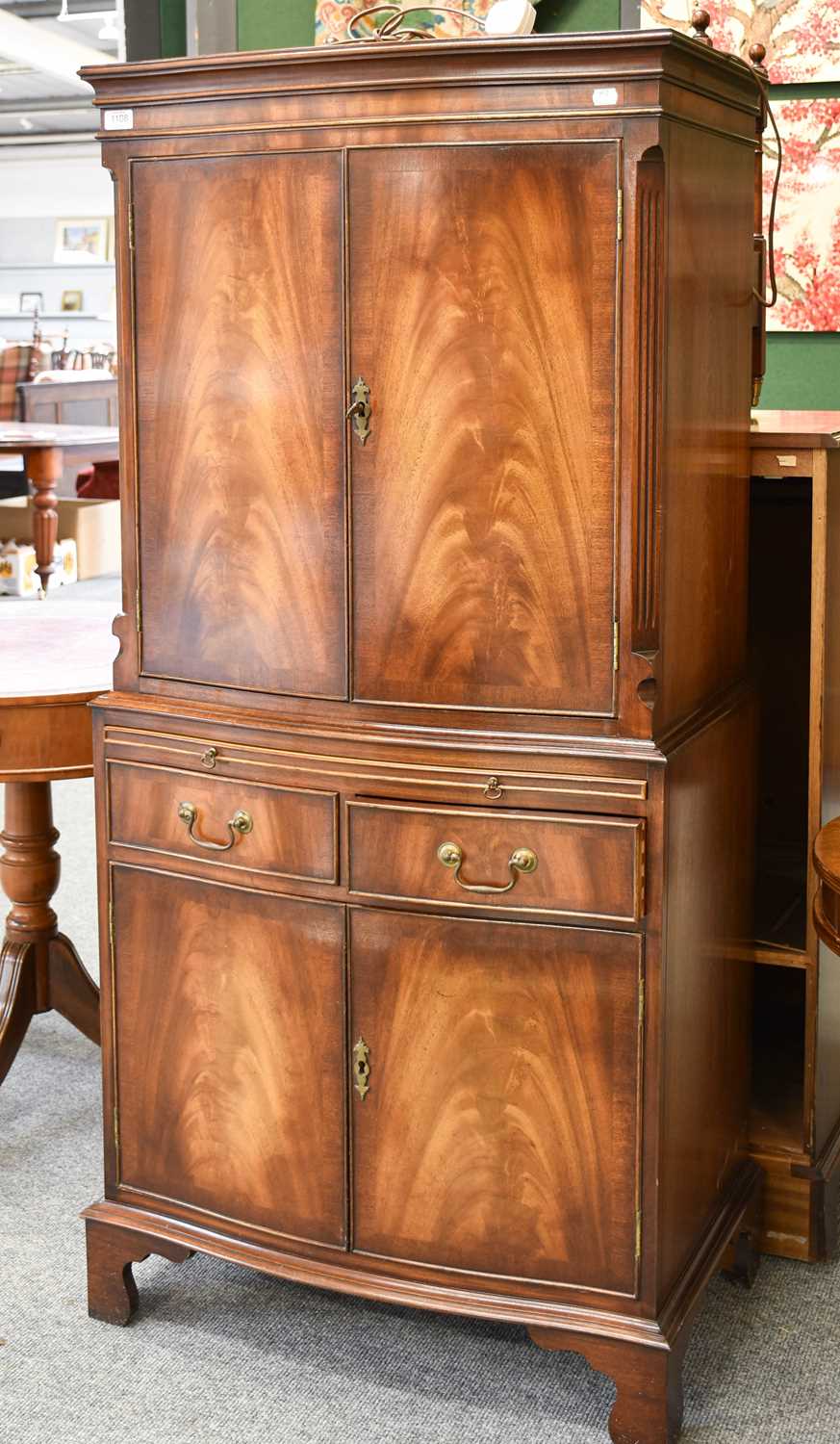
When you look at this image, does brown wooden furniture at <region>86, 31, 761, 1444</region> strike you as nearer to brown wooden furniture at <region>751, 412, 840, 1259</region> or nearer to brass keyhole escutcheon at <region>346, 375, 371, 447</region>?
brass keyhole escutcheon at <region>346, 375, 371, 447</region>

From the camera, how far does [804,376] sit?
2992mm

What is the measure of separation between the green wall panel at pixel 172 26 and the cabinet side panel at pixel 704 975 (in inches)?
70.3

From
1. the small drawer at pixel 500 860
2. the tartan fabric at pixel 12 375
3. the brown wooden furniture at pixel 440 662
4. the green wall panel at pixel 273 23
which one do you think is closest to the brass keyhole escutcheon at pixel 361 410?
the brown wooden furniture at pixel 440 662

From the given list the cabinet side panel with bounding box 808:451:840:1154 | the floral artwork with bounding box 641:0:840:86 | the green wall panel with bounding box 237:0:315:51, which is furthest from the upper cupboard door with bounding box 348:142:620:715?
the green wall panel with bounding box 237:0:315:51

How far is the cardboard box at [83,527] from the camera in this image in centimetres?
860

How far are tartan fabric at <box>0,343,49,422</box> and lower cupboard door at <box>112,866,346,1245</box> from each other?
6.81 meters

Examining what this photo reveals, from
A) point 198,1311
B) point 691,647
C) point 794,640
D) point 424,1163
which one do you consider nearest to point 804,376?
point 794,640

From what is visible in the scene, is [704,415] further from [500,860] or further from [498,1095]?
[498,1095]

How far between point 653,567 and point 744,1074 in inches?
38.4

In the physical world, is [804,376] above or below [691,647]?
above

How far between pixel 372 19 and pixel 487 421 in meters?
1.43

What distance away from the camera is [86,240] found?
17906 mm

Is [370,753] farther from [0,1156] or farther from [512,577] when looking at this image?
[0,1156]

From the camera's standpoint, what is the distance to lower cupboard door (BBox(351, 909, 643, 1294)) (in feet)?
6.70
